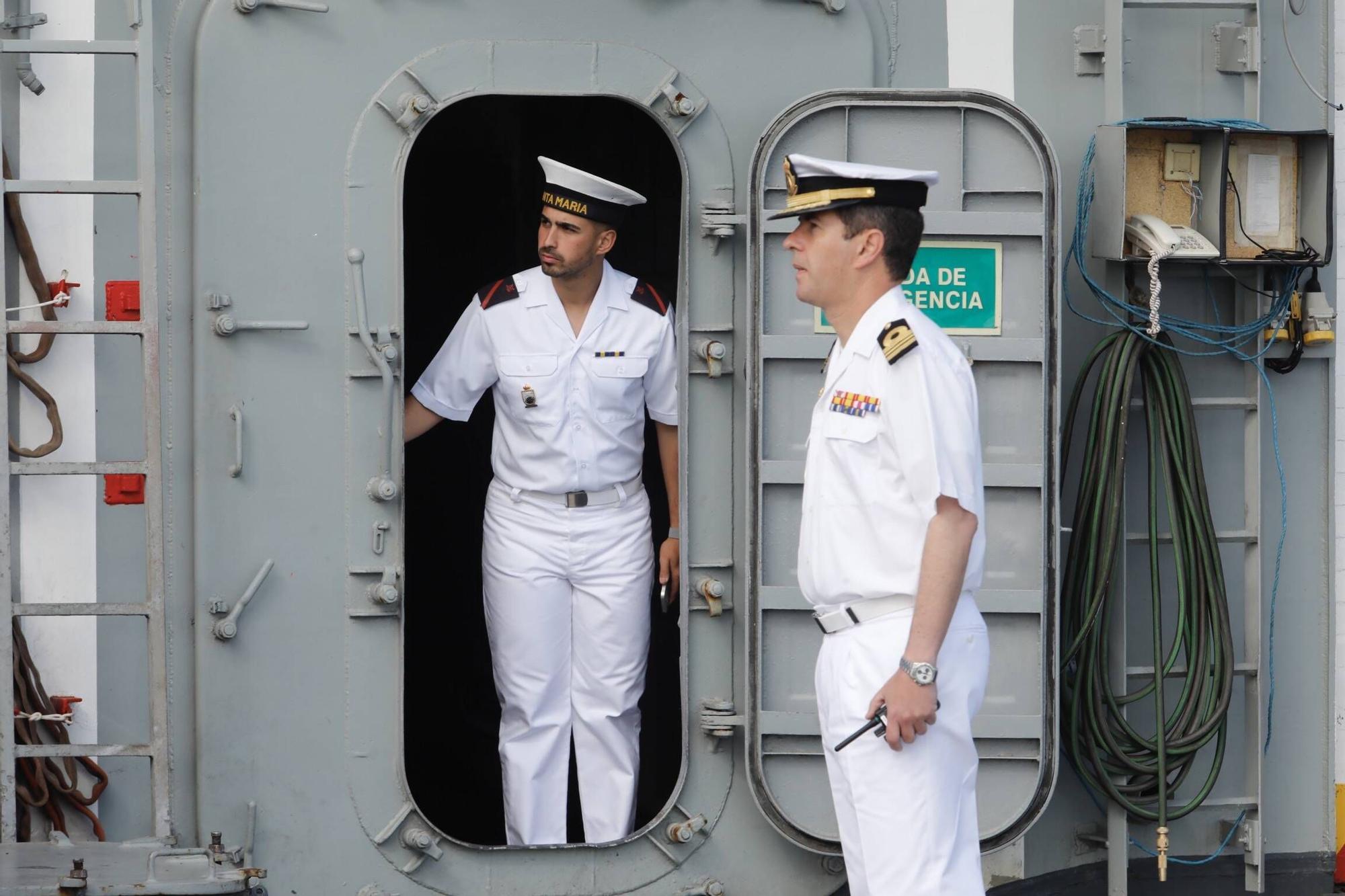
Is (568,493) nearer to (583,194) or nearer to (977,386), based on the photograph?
(583,194)

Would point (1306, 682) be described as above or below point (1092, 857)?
above

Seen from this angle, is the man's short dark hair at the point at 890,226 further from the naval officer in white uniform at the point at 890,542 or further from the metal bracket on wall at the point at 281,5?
the metal bracket on wall at the point at 281,5

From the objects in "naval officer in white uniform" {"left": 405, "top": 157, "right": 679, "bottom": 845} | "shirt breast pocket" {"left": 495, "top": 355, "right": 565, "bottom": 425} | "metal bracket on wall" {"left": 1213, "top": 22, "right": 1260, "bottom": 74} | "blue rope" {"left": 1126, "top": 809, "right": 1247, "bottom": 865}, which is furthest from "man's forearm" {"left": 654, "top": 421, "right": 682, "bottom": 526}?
"metal bracket on wall" {"left": 1213, "top": 22, "right": 1260, "bottom": 74}

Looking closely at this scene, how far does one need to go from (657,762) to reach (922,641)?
280 centimetres

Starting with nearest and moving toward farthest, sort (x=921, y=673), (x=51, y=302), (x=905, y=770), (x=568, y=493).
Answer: (x=921, y=673)
(x=905, y=770)
(x=51, y=302)
(x=568, y=493)

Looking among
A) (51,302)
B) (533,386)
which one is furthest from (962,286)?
(51,302)

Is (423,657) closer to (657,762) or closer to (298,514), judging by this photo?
(657,762)

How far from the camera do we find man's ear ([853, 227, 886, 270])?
3.26 m

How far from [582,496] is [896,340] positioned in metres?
1.75

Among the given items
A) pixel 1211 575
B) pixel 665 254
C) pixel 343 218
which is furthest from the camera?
pixel 665 254

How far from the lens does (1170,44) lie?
467cm

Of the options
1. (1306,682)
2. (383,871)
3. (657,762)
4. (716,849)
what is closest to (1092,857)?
(1306,682)

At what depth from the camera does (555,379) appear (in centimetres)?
469

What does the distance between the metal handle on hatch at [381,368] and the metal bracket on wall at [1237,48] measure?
2400mm
